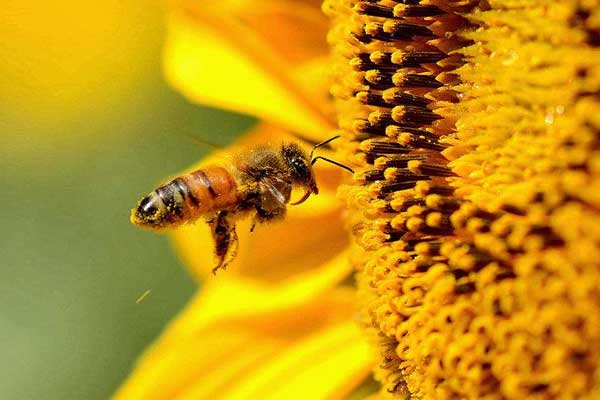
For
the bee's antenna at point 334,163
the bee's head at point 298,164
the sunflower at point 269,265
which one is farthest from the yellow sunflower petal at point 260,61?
the bee's head at point 298,164

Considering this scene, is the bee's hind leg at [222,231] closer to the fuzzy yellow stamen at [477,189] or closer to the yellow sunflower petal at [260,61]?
the fuzzy yellow stamen at [477,189]

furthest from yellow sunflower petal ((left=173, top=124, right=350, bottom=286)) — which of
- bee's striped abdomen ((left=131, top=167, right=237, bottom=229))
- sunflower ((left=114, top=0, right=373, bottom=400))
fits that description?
bee's striped abdomen ((left=131, top=167, right=237, bottom=229))

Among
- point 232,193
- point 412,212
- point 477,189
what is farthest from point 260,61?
point 477,189

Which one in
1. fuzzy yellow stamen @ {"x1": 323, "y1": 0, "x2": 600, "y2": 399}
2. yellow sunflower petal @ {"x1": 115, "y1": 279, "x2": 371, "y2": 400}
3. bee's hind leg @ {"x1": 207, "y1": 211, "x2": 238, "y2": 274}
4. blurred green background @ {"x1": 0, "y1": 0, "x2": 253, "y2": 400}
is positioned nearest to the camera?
fuzzy yellow stamen @ {"x1": 323, "y1": 0, "x2": 600, "y2": 399}

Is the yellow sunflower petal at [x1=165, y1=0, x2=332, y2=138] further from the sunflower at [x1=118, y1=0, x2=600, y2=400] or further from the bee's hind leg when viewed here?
the bee's hind leg

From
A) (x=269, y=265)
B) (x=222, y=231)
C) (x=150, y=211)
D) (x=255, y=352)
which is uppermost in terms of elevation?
(x=150, y=211)

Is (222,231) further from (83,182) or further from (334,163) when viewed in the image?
(83,182)

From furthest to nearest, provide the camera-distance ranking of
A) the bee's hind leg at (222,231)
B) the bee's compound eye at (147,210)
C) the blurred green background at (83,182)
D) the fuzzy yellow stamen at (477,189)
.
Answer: the blurred green background at (83,182)
the bee's hind leg at (222,231)
the bee's compound eye at (147,210)
the fuzzy yellow stamen at (477,189)
